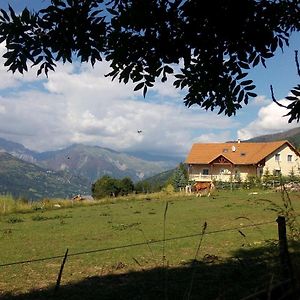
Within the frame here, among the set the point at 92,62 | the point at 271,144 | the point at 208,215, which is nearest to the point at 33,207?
the point at 208,215

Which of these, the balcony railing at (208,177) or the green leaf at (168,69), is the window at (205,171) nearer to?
the balcony railing at (208,177)

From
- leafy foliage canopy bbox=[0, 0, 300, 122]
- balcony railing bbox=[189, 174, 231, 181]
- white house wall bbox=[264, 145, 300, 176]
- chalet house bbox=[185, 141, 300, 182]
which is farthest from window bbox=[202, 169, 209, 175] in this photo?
leafy foliage canopy bbox=[0, 0, 300, 122]

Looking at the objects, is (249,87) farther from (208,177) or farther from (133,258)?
(208,177)

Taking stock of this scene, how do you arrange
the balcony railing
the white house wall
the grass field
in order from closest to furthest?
the grass field < the white house wall < the balcony railing

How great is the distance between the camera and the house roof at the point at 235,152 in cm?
6981

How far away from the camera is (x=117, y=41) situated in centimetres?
467

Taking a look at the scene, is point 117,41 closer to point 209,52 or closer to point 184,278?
point 209,52

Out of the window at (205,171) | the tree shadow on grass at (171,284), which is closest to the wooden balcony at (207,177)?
the window at (205,171)

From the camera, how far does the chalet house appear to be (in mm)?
68938

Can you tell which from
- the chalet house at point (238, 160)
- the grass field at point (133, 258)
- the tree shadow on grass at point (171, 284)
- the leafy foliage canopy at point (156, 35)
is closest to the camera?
the leafy foliage canopy at point (156, 35)

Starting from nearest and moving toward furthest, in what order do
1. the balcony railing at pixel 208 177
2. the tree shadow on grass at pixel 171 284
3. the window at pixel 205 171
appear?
the tree shadow on grass at pixel 171 284 < the balcony railing at pixel 208 177 < the window at pixel 205 171

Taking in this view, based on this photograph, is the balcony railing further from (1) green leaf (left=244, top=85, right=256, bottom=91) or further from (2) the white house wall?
(1) green leaf (left=244, top=85, right=256, bottom=91)

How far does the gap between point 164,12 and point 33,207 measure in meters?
30.4

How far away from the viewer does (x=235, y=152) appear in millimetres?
74875
